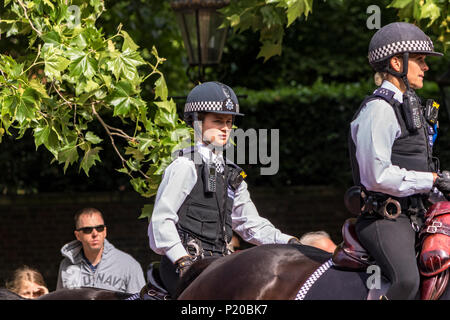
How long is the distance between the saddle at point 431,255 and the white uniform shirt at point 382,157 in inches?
5.9

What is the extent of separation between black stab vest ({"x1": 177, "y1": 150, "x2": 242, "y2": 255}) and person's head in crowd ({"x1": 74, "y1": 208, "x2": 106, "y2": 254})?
8.45ft

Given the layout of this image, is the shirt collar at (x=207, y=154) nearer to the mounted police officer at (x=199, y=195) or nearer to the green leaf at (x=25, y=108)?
the mounted police officer at (x=199, y=195)

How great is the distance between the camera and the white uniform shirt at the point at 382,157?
12.7 feet

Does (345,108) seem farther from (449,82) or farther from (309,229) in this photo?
(449,82)

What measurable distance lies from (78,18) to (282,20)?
2.23 meters

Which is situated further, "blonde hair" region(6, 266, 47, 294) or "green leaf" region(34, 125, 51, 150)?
"blonde hair" region(6, 266, 47, 294)

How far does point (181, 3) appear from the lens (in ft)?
27.2

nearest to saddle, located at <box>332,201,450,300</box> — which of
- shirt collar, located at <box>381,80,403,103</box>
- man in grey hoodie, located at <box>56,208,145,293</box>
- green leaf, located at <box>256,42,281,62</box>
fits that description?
shirt collar, located at <box>381,80,403,103</box>

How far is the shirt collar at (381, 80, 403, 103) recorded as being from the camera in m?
4.11

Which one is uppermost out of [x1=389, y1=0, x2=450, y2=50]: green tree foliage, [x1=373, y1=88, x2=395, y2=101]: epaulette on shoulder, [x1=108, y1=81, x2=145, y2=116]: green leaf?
[x1=389, y1=0, x2=450, y2=50]: green tree foliage

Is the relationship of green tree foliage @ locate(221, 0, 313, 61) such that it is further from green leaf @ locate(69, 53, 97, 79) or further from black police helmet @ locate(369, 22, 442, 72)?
black police helmet @ locate(369, 22, 442, 72)

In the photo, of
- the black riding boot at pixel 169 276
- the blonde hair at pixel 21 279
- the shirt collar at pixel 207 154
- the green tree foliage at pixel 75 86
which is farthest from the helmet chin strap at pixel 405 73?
the blonde hair at pixel 21 279

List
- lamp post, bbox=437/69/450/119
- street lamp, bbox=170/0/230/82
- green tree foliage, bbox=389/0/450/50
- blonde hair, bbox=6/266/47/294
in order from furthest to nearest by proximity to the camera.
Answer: lamp post, bbox=437/69/450/119, street lamp, bbox=170/0/230/82, green tree foliage, bbox=389/0/450/50, blonde hair, bbox=6/266/47/294
